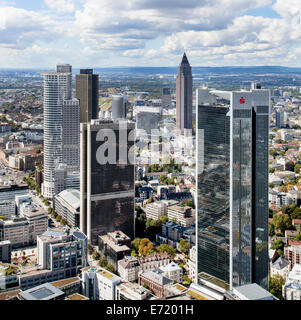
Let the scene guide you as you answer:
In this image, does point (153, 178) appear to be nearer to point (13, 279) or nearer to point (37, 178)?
point (37, 178)

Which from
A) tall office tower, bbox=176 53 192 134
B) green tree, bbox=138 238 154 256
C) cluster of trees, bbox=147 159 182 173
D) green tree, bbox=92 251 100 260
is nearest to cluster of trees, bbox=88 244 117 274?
green tree, bbox=92 251 100 260

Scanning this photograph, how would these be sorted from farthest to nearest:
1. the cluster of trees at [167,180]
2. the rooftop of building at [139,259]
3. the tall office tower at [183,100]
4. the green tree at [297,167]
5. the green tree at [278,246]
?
the green tree at [297,167] < the tall office tower at [183,100] < the cluster of trees at [167,180] < the green tree at [278,246] < the rooftop of building at [139,259]

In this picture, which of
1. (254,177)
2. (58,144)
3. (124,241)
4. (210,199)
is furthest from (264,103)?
(58,144)

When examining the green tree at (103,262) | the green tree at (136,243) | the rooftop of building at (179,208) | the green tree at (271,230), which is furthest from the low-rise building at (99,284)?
the rooftop of building at (179,208)

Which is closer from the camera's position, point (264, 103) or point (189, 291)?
point (189, 291)

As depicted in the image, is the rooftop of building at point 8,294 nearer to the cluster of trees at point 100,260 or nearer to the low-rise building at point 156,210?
the cluster of trees at point 100,260
